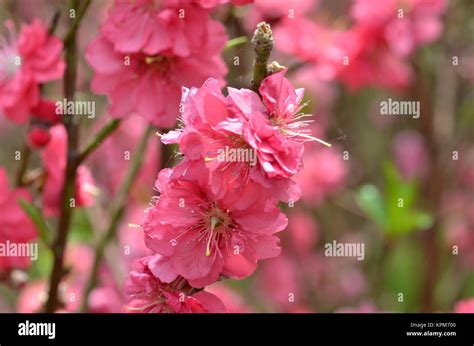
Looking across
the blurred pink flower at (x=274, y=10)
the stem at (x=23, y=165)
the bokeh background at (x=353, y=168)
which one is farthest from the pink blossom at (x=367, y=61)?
the stem at (x=23, y=165)

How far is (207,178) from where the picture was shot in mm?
982

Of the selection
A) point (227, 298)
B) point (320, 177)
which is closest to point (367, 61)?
point (320, 177)

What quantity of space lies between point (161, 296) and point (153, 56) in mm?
407

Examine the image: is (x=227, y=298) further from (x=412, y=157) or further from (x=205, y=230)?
(x=205, y=230)

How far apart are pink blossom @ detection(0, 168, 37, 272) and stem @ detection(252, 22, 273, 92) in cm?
61

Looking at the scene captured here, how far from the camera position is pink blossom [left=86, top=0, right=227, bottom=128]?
1.20 meters

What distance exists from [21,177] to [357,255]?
3.68 feet

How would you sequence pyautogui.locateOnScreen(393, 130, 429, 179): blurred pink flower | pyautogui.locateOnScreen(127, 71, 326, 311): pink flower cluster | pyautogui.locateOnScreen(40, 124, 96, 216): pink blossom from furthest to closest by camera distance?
pyautogui.locateOnScreen(393, 130, 429, 179): blurred pink flower
pyautogui.locateOnScreen(40, 124, 96, 216): pink blossom
pyautogui.locateOnScreen(127, 71, 326, 311): pink flower cluster

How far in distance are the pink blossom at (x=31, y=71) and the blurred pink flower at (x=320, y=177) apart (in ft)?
3.57

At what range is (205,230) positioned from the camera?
1.03 meters

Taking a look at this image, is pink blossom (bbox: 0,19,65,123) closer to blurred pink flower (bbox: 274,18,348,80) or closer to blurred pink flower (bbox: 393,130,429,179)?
blurred pink flower (bbox: 274,18,348,80)

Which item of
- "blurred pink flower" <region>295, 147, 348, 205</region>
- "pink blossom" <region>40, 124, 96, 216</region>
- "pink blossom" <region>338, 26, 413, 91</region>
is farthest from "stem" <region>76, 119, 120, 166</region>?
"blurred pink flower" <region>295, 147, 348, 205</region>

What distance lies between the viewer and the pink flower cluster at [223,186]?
0.96 meters
